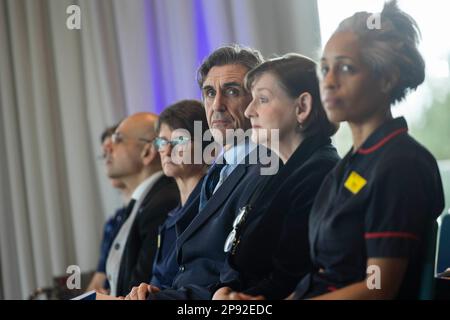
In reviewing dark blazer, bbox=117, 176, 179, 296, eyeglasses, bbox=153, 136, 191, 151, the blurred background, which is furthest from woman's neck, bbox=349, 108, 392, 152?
the blurred background

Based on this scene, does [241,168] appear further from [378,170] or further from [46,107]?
[46,107]

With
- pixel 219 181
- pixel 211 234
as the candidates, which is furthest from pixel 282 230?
pixel 219 181

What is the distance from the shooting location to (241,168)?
1.85 metres

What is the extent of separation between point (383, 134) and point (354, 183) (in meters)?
0.12

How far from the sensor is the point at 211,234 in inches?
71.5

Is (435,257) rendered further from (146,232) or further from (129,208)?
(129,208)

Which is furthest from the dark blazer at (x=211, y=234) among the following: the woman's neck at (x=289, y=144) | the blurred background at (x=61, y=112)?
the blurred background at (x=61, y=112)

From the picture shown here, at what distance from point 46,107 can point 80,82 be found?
9.4 inches

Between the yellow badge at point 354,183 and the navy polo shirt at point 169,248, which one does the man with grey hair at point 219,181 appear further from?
the yellow badge at point 354,183

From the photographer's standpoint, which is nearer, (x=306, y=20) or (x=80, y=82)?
(x=306, y=20)

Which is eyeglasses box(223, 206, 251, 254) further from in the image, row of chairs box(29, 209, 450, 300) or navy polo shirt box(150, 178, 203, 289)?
row of chairs box(29, 209, 450, 300)

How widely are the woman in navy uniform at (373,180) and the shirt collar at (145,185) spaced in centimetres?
133

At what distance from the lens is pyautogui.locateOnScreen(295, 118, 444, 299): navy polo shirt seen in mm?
1319
